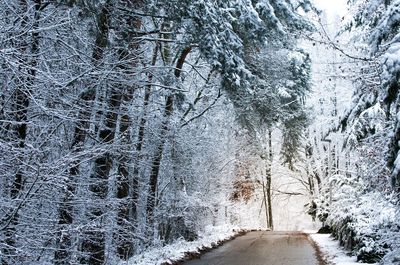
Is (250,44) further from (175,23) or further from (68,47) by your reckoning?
(68,47)

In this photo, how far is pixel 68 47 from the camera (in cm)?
725

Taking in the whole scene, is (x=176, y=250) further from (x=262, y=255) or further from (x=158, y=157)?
(x=158, y=157)

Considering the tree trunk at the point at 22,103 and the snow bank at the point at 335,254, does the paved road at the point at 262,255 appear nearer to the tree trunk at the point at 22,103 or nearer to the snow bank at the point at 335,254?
the snow bank at the point at 335,254

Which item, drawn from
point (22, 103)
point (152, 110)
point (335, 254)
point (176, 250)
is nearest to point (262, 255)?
point (335, 254)

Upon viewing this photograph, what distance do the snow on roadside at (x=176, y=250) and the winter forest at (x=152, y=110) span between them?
330mm

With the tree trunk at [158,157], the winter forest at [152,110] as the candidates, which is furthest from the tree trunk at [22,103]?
the tree trunk at [158,157]

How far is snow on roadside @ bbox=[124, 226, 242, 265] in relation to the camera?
12961 millimetres

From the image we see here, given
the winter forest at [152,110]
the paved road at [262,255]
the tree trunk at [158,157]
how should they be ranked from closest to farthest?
1. the winter forest at [152,110]
2. the tree trunk at [158,157]
3. the paved road at [262,255]

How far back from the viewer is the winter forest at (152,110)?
598cm

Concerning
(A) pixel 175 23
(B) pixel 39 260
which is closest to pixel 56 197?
(B) pixel 39 260

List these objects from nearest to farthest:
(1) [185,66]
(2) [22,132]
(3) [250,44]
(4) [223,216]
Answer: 1. (2) [22,132]
2. (3) [250,44]
3. (1) [185,66]
4. (4) [223,216]

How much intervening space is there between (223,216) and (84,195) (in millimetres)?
22306

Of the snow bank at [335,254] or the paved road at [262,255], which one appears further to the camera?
the paved road at [262,255]

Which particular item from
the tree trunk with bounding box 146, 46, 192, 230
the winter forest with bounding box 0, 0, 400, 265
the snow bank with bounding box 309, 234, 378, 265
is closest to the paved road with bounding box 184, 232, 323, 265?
the snow bank with bounding box 309, 234, 378, 265
